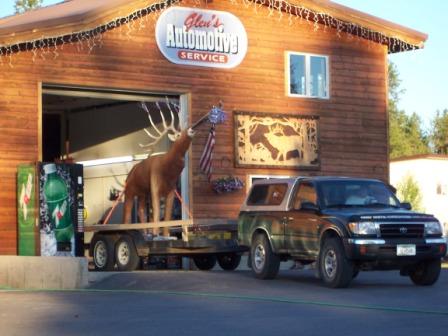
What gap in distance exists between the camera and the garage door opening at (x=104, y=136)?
3011 centimetres

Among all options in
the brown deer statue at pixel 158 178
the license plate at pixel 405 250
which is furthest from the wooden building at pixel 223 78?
the license plate at pixel 405 250

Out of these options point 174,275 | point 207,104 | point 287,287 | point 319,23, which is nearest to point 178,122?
point 207,104

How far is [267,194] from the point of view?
21.2 meters

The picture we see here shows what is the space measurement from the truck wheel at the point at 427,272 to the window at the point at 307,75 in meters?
11.9

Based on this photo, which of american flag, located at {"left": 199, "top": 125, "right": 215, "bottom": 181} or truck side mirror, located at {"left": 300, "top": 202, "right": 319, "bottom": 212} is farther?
american flag, located at {"left": 199, "top": 125, "right": 215, "bottom": 181}

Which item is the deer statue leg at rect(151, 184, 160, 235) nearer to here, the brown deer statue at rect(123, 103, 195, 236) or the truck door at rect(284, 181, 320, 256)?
the brown deer statue at rect(123, 103, 195, 236)

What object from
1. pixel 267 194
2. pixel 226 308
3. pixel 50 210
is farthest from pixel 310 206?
pixel 50 210

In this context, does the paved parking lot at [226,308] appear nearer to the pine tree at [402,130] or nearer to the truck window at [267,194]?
the truck window at [267,194]

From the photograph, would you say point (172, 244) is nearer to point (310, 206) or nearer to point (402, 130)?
point (310, 206)

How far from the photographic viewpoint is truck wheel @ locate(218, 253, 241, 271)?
81.5 ft

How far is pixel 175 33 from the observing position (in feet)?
92.6

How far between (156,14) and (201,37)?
4.77ft

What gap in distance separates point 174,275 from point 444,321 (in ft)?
29.8

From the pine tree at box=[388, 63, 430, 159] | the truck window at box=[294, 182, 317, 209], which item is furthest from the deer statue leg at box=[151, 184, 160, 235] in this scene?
the pine tree at box=[388, 63, 430, 159]
